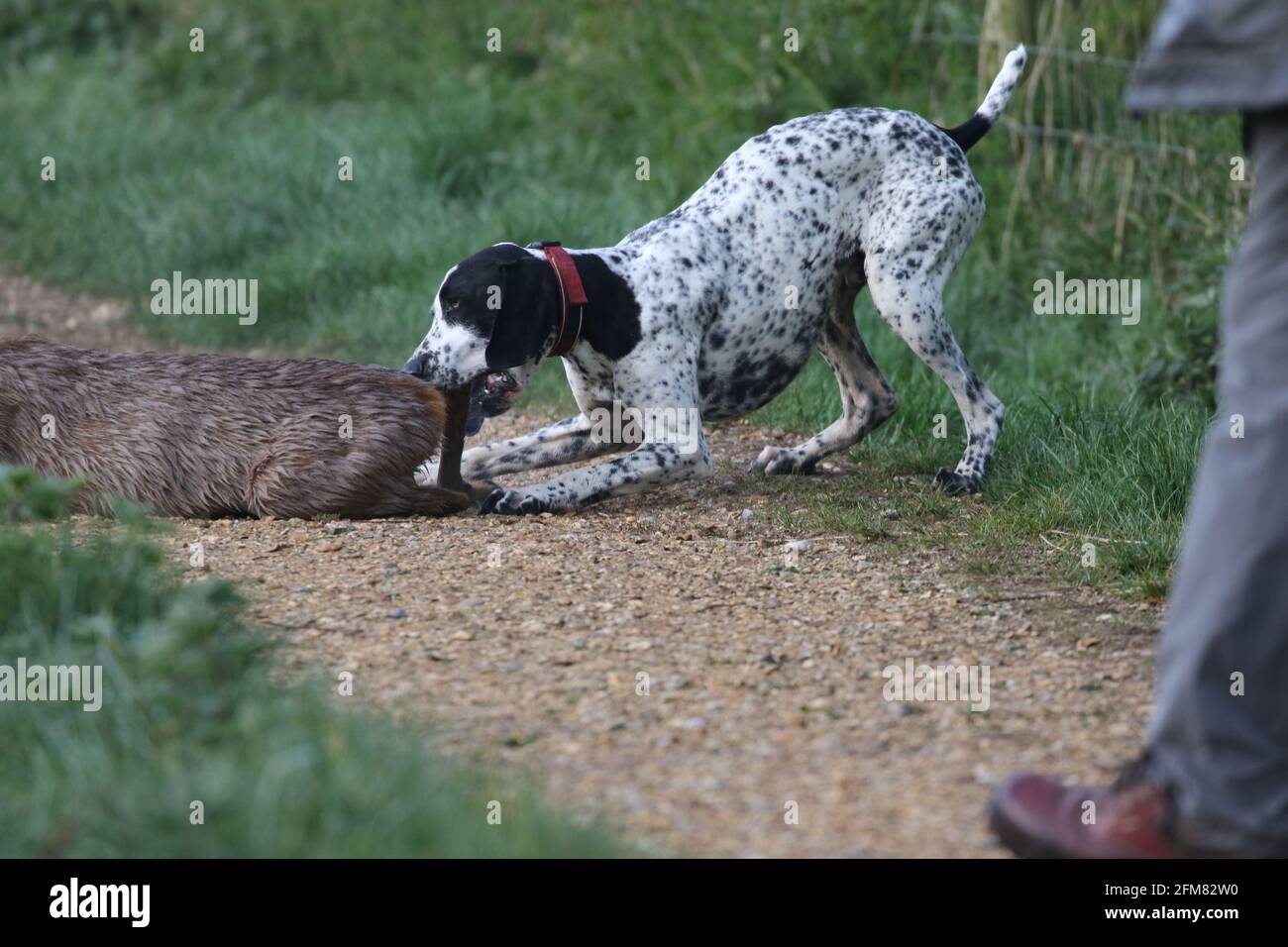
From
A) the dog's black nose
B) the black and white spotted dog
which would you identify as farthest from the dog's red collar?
the dog's black nose

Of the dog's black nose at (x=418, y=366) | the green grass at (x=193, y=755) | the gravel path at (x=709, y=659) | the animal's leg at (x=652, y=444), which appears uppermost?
the dog's black nose at (x=418, y=366)

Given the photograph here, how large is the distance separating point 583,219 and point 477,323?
10.7 ft

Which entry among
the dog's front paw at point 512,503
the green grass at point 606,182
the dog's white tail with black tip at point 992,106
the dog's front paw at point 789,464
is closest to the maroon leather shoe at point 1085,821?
the green grass at point 606,182

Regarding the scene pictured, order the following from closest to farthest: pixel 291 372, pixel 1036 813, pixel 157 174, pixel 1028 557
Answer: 1. pixel 1036 813
2. pixel 1028 557
3. pixel 291 372
4. pixel 157 174

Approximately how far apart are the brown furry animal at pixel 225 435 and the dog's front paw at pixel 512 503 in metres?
0.18

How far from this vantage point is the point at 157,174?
983cm

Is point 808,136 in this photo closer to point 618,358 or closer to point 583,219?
point 618,358

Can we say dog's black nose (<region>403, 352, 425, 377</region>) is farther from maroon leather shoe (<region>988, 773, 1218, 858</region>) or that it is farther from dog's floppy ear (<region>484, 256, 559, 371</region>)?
maroon leather shoe (<region>988, 773, 1218, 858</region>)

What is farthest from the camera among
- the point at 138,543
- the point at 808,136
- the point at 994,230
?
the point at 994,230

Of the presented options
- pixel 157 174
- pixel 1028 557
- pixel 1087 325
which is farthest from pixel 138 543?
pixel 157 174

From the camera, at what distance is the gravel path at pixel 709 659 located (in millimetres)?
2848

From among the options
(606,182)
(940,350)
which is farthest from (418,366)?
(606,182)

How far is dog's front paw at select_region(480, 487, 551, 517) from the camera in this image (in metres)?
5.12

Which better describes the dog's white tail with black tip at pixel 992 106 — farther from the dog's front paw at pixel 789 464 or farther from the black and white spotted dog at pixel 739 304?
the dog's front paw at pixel 789 464
